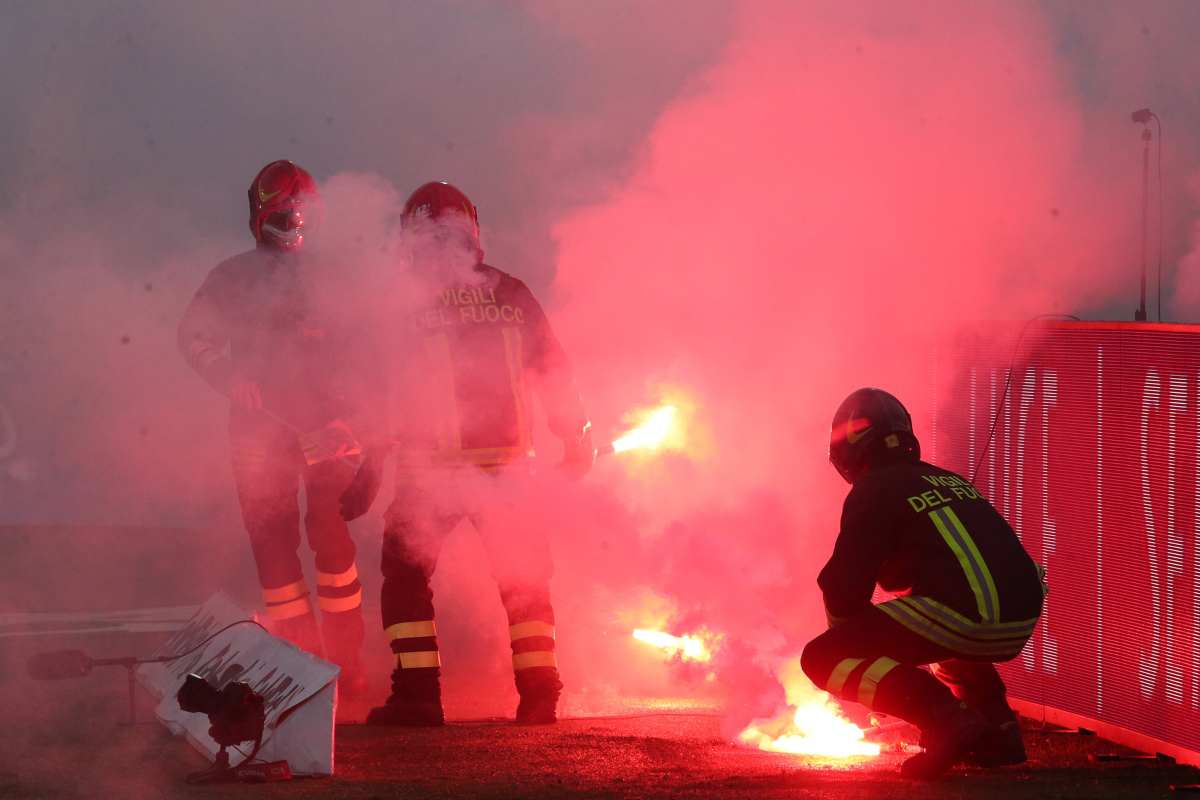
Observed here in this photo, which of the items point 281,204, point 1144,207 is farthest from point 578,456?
point 1144,207

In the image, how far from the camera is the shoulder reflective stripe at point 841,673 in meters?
4.80

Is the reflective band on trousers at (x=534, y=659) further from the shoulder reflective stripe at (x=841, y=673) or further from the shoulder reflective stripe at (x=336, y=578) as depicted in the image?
the shoulder reflective stripe at (x=841, y=673)

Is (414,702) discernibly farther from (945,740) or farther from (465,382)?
(945,740)

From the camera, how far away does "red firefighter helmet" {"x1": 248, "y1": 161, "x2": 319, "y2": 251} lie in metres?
6.57

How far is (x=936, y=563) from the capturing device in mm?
4727

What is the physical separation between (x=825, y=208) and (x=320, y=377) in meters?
3.03

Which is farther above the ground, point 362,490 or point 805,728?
point 362,490

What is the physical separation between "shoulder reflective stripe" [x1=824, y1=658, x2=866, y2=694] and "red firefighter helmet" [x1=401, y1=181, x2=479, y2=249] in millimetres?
2488

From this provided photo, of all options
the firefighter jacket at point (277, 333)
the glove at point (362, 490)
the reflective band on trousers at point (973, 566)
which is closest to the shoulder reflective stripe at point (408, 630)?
the glove at point (362, 490)

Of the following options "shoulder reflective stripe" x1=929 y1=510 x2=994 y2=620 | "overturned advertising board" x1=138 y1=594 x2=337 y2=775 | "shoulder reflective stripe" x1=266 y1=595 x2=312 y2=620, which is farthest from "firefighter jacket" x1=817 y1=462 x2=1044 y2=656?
"shoulder reflective stripe" x1=266 y1=595 x2=312 y2=620

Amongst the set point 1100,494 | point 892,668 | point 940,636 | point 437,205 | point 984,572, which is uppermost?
point 437,205

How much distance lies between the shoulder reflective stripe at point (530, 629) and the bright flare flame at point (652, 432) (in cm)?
115

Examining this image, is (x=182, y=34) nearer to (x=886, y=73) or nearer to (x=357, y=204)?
(x=357, y=204)

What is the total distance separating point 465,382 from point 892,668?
225 centimetres
